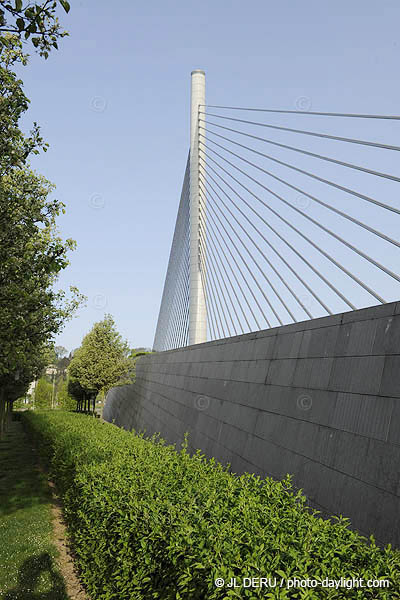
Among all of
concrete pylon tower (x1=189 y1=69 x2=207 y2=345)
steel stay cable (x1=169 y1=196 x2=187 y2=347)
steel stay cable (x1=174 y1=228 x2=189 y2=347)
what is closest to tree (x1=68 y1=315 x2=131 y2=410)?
steel stay cable (x1=169 y1=196 x2=187 y2=347)

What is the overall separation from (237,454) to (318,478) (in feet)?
10.6

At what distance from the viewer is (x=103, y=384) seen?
3350 cm

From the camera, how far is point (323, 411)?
20.8ft

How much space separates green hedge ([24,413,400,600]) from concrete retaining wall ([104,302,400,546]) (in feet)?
2.52

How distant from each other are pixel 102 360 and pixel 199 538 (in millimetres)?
30915

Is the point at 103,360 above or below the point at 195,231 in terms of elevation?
below

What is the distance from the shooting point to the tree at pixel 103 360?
1300 inches

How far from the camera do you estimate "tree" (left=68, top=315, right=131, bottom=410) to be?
1300 inches

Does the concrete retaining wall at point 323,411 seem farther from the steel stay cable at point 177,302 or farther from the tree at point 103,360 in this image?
the tree at point 103,360

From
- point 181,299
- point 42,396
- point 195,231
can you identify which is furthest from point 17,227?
point 42,396

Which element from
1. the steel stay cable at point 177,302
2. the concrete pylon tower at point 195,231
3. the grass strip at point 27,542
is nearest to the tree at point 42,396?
the steel stay cable at point 177,302

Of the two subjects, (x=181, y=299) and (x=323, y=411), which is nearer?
(x=323, y=411)

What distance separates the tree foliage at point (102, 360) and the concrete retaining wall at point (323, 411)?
2209 centimetres

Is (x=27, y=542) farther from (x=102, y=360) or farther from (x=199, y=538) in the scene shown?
(x=102, y=360)
